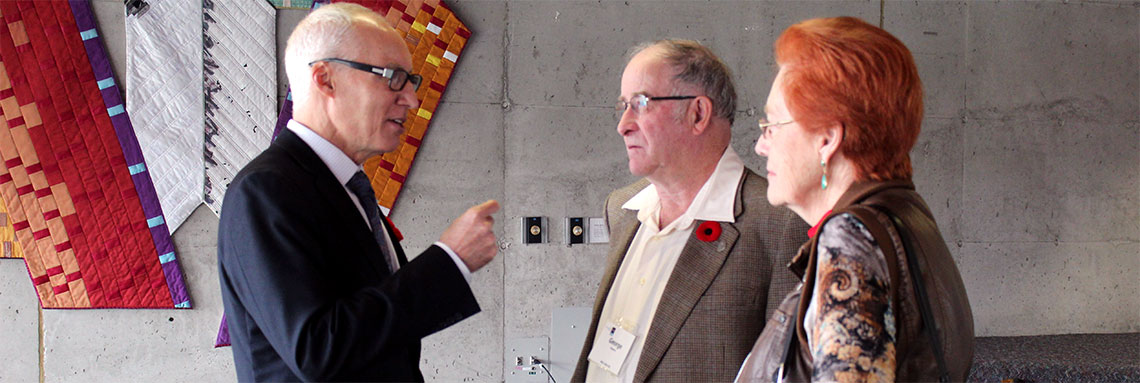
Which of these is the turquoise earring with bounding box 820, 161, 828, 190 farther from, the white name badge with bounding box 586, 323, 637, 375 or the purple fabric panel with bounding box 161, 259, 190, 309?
the purple fabric panel with bounding box 161, 259, 190, 309

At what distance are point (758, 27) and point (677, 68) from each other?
71.5 inches

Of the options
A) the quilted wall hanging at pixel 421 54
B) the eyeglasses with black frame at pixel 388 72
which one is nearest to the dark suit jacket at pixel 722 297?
the eyeglasses with black frame at pixel 388 72

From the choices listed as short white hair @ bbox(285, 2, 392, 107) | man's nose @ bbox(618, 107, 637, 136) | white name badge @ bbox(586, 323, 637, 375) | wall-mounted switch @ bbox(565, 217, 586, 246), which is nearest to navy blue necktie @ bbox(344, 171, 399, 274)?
short white hair @ bbox(285, 2, 392, 107)

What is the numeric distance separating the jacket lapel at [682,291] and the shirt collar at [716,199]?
55 mm

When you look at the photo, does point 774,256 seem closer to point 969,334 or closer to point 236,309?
point 969,334

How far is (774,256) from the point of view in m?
1.66

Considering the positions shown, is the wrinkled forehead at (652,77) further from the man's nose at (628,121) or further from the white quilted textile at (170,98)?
the white quilted textile at (170,98)

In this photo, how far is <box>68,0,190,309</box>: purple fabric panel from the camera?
3029mm

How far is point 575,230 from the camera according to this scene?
Answer: 3402 mm

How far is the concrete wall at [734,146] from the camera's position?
10.4 feet

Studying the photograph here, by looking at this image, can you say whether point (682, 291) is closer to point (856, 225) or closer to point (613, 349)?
point (613, 349)

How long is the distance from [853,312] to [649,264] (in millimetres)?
863

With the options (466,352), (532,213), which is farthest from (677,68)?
(466,352)

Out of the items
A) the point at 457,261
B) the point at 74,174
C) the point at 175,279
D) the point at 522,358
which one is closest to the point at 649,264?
the point at 457,261
